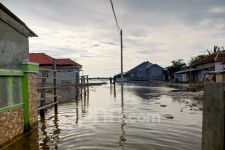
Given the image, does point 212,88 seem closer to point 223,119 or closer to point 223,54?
point 223,119

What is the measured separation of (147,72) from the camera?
87875 millimetres

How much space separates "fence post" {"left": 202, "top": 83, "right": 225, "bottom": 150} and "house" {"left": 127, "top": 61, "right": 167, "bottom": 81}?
8256cm

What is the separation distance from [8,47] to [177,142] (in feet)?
16.8

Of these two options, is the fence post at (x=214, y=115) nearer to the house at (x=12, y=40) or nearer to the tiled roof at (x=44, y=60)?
the house at (x=12, y=40)

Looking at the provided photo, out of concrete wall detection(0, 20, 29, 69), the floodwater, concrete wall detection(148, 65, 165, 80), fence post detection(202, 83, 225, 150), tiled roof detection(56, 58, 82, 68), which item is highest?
tiled roof detection(56, 58, 82, 68)

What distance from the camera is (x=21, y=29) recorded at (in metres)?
8.89

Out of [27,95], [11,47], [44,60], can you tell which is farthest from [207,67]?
[11,47]

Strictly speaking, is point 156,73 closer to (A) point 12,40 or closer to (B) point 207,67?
(B) point 207,67

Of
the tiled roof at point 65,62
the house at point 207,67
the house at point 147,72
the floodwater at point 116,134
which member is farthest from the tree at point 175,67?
the floodwater at point 116,134

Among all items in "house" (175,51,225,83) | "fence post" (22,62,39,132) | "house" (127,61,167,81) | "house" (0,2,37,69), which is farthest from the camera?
"house" (127,61,167,81)

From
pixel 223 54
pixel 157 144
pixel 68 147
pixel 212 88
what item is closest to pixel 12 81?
pixel 68 147

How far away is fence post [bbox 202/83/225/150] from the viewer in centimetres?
320

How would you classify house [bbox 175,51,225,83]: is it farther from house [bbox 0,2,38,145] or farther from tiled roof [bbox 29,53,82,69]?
house [bbox 0,2,38,145]

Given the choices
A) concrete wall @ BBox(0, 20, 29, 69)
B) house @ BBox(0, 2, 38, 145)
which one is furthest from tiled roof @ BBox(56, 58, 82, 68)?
concrete wall @ BBox(0, 20, 29, 69)
